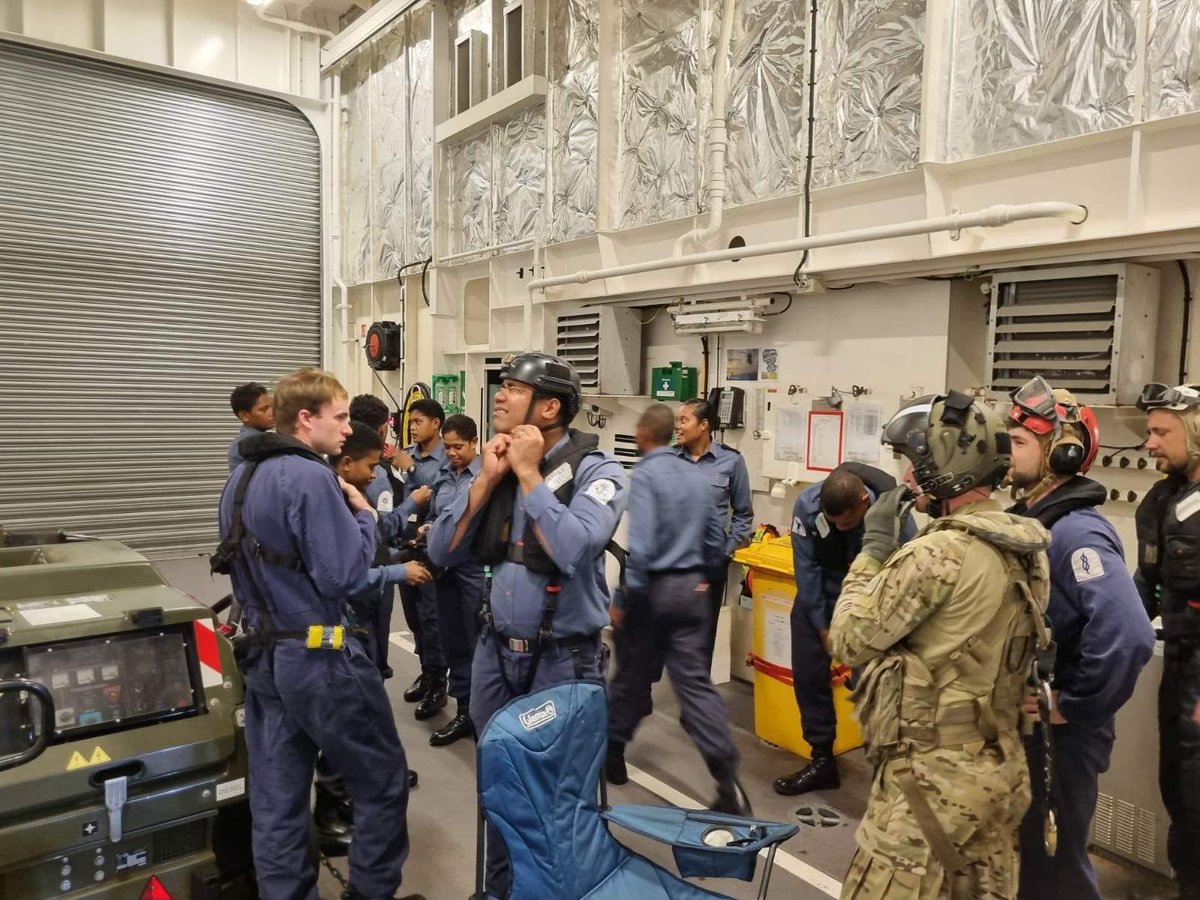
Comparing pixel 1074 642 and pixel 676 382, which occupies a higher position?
pixel 676 382

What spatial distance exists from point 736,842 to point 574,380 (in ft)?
4.30

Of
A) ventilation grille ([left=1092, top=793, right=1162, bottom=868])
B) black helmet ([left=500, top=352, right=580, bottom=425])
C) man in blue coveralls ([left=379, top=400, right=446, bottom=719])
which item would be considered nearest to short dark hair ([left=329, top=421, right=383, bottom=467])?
man in blue coveralls ([left=379, top=400, right=446, bottom=719])

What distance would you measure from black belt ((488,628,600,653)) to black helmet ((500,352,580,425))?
0.65 metres

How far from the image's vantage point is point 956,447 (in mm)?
1675

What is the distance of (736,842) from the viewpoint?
6.07 ft

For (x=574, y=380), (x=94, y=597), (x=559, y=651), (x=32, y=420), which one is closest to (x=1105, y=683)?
(x=559, y=651)

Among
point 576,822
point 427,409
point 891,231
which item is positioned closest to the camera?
point 576,822

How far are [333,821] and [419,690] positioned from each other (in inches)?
50.9

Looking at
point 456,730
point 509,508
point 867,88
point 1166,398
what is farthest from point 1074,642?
point 867,88

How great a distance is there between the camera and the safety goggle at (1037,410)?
2.11 meters

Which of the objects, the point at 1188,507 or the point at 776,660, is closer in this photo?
the point at 1188,507

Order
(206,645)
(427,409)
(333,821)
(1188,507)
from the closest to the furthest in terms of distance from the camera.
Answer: (206,645), (1188,507), (333,821), (427,409)

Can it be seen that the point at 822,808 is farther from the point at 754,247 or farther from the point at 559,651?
the point at 754,247

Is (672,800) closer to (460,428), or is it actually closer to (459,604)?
(459,604)
